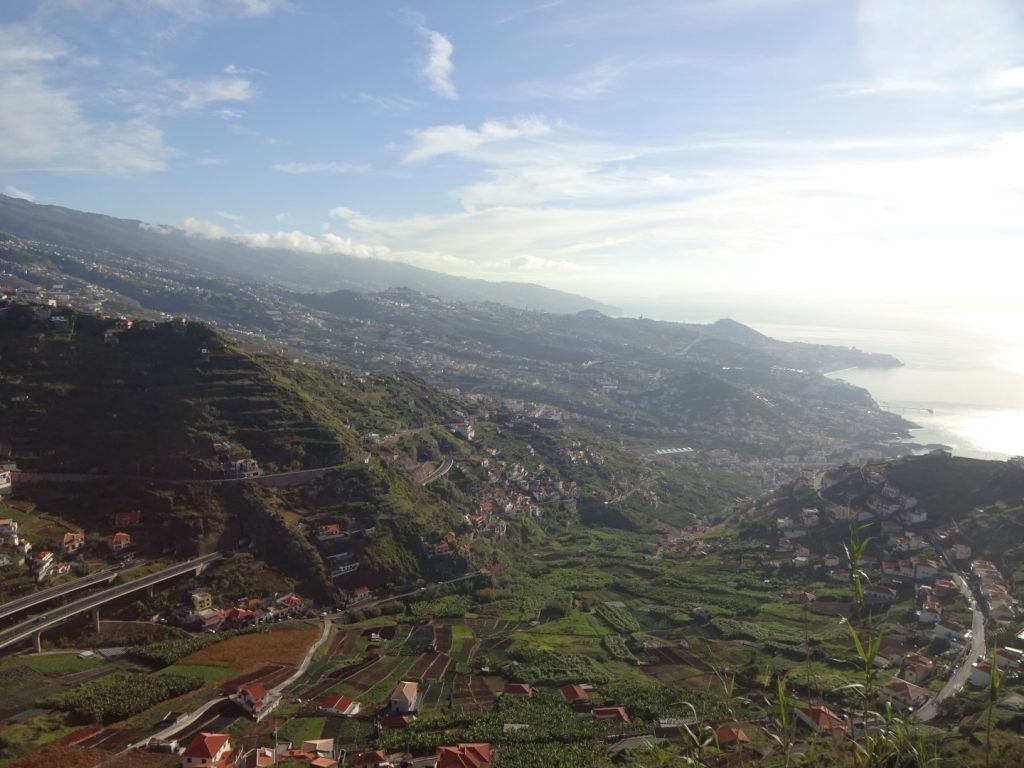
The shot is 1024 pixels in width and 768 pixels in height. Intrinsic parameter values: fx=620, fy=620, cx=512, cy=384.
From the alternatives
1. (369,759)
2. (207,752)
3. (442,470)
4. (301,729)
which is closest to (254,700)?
(301,729)

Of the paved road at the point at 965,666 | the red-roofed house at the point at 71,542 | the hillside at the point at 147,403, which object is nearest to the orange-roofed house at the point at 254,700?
the red-roofed house at the point at 71,542

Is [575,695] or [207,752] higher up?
[207,752]

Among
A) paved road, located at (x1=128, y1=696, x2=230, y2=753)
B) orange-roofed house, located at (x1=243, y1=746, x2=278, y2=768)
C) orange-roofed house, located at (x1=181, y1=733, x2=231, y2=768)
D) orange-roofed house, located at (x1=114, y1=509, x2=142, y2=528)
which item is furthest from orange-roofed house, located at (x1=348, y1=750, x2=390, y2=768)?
orange-roofed house, located at (x1=114, y1=509, x2=142, y2=528)

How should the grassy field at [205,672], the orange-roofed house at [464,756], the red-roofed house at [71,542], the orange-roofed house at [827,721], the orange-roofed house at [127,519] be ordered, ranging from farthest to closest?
the orange-roofed house at [127,519], the red-roofed house at [71,542], the grassy field at [205,672], the orange-roofed house at [827,721], the orange-roofed house at [464,756]

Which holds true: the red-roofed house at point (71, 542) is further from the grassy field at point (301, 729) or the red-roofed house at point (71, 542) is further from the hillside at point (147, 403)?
the grassy field at point (301, 729)

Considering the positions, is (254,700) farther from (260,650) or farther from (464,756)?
(464,756)

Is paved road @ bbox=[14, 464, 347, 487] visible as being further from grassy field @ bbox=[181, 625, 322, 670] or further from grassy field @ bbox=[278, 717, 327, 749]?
grassy field @ bbox=[278, 717, 327, 749]
